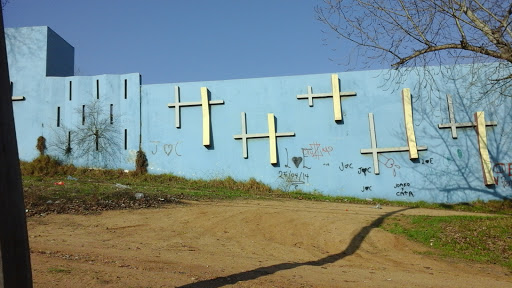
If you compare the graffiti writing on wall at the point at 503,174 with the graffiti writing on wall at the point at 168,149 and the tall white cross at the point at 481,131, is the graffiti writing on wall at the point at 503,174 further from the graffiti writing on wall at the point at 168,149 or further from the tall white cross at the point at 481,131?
the graffiti writing on wall at the point at 168,149

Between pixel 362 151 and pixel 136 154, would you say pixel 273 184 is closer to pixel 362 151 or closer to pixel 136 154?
pixel 362 151

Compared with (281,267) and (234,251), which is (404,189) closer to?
(234,251)

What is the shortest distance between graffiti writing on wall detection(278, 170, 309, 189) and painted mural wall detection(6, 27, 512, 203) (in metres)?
0.04

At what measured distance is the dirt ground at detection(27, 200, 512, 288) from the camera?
549 cm

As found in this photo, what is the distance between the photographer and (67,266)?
5.61m

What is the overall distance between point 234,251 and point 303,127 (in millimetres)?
9862

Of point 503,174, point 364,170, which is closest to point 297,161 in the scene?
point 364,170

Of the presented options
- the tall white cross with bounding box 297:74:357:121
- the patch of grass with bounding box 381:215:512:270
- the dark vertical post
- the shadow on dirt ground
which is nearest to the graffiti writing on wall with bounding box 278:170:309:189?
the tall white cross with bounding box 297:74:357:121

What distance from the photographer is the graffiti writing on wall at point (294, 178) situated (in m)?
16.9

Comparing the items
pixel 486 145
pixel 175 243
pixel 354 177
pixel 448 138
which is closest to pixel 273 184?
pixel 354 177

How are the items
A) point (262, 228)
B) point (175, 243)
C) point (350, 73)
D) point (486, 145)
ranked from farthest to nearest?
point (350, 73)
point (486, 145)
point (262, 228)
point (175, 243)

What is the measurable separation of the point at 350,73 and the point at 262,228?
375 inches

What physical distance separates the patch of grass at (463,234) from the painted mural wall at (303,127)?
5.17 meters

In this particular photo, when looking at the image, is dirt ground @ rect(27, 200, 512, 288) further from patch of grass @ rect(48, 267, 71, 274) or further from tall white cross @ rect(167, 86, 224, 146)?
tall white cross @ rect(167, 86, 224, 146)
